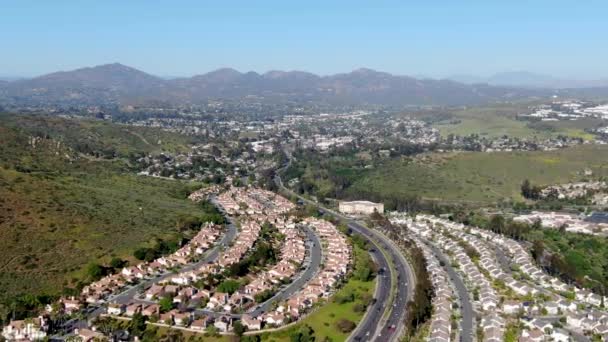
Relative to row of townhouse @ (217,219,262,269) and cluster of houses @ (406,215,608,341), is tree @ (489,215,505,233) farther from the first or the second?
row of townhouse @ (217,219,262,269)

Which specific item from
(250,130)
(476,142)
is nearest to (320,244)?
(476,142)

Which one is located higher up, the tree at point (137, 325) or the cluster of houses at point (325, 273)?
the tree at point (137, 325)

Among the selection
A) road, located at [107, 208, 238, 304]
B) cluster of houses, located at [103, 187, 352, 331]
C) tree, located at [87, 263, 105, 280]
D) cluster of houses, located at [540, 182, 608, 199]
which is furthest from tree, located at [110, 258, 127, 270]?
cluster of houses, located at [540, 182, 608, 199]

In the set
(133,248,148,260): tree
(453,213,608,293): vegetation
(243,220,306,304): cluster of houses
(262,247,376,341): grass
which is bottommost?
(453,213,608,293): vegetation

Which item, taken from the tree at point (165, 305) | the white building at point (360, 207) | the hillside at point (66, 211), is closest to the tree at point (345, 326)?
the tree at point (165, 305)

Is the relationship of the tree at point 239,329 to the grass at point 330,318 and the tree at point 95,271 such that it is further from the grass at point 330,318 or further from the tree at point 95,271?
the tree at point 95,271

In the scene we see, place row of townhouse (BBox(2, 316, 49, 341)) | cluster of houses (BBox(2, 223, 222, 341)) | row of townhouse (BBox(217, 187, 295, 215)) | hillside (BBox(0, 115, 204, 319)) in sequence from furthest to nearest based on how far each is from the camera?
row of townhouse (BBox(217, 187, 295, 215)) < hillside (BBox(0, 115, 204, 319)) < cluster of houses (BBox(2, 223, 222, 341)) < row of townhouse (BBox(2, 316, 49, 341))

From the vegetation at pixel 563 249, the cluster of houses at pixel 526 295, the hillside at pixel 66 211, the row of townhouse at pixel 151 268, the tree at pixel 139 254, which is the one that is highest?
the hillside at pixel 66 211

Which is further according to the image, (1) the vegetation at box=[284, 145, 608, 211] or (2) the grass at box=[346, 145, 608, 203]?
(2) the grass at box=[346, 145, 608, 203]

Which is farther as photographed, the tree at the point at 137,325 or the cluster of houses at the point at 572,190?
the cluster of houses at the point at 572,190
